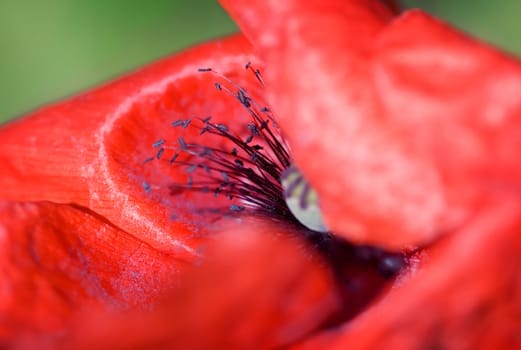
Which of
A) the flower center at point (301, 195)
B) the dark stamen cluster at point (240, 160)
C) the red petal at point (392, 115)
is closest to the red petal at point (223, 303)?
the red petal at point (392, 115)

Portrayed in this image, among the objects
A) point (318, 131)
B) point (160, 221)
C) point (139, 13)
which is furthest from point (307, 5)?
point (139, 13)

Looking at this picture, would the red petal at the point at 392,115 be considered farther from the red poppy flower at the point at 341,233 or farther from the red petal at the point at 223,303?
the red petal at the point at 223,303

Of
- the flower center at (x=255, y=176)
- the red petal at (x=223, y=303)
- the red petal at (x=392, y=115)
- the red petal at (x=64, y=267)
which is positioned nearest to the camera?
the red petal at (x=223, y=303)

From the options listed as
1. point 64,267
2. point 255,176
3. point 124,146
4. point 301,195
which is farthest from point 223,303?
point 124,146

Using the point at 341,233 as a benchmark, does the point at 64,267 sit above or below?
above

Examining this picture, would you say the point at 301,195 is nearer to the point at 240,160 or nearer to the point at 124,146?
the point at 240,160

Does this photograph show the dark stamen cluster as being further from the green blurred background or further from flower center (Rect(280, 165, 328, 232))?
the green blurred background

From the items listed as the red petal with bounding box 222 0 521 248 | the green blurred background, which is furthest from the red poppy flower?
the green blurred background

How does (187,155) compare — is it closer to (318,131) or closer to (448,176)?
(318,131)
